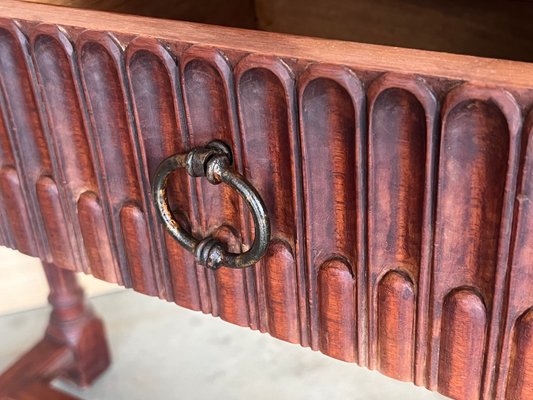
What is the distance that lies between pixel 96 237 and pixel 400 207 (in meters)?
0.29

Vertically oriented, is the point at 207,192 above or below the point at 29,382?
above

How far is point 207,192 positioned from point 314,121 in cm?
12

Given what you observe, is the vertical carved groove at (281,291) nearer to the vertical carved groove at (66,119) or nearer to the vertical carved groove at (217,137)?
the vertical carved groove at (217,137)

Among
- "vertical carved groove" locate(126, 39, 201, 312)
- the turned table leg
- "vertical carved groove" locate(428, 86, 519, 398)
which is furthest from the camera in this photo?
the turned table leg

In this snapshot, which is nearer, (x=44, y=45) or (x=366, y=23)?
(x=44, y=45)

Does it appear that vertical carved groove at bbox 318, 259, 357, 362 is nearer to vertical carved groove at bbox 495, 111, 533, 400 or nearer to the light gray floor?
vertical carved groove at bbox 495, 111, 533, 400

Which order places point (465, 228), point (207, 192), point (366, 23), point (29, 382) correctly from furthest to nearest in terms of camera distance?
1. point (29, 382)
2. point (366, 23)
3. point (207, 192)
4. point (465, 228)

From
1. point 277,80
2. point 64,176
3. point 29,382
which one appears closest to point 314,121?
point 277,80

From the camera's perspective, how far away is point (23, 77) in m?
0.60

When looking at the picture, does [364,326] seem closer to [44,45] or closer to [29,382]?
[44,45]

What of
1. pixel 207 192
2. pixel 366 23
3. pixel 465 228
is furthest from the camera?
pixel 366 23

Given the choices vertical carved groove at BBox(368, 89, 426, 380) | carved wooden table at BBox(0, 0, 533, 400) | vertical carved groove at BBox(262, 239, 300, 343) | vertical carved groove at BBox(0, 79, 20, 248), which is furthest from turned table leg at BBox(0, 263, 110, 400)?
vertical carved groove at BBox(368, 89, 426, 380)

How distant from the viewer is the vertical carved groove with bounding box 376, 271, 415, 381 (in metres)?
0.50

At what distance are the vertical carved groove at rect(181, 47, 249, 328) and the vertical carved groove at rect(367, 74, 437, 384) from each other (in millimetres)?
106
